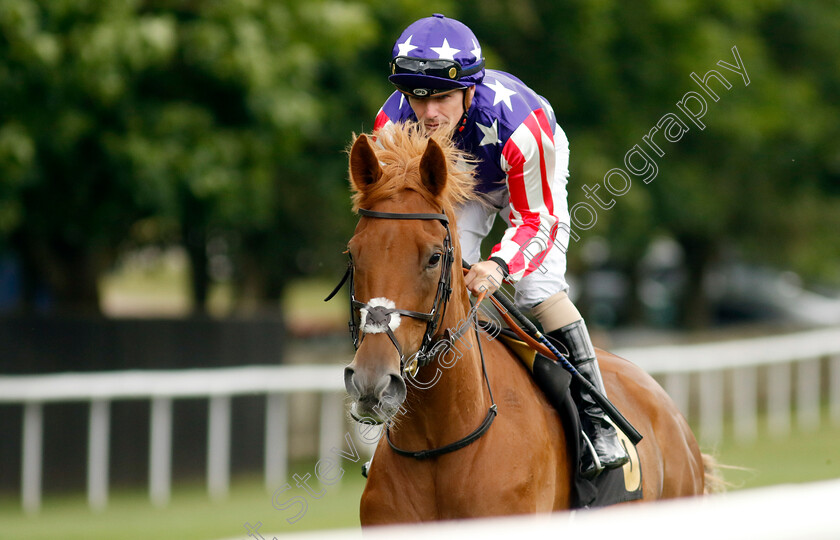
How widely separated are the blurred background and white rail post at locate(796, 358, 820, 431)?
4.04 ft

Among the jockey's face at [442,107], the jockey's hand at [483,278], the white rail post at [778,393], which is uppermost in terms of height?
the jockey's face at [442,107]

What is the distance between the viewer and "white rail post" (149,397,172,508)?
890cm

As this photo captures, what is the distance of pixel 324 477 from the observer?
9.23 metres

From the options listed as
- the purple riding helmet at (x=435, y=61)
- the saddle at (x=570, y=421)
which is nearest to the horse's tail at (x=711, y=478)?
the saddle at (x=570, y=421)

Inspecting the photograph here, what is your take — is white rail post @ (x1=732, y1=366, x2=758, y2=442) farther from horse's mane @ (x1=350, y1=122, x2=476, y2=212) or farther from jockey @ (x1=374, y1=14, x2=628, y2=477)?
horse's mane @ (x1=350, y1=122, x2=476, y2=212)

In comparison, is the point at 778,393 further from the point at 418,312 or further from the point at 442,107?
the point at 418,312

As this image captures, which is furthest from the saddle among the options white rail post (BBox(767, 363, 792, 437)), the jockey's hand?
white rail post (BBox(767, 363, 792, 437))

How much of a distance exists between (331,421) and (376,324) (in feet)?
25.6

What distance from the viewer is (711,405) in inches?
532

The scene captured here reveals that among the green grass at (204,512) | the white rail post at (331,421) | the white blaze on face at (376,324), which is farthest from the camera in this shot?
the white rail post at (331,421)

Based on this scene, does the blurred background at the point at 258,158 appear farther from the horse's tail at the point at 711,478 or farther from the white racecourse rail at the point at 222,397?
the horse's tail at the point at 711,478

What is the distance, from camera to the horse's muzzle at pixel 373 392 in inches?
110

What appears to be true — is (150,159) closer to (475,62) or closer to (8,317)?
(8,317)

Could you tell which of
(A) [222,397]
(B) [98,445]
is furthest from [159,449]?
(A) [222,397]
